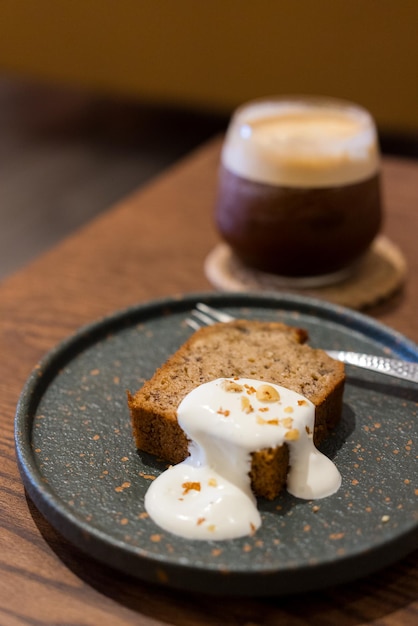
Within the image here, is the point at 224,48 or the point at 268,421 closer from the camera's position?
the point at 268,421

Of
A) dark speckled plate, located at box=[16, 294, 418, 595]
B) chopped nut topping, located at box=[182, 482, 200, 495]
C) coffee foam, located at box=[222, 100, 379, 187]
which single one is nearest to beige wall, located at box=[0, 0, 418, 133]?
coffee foam, located at box=[222, 100, 379, 187]

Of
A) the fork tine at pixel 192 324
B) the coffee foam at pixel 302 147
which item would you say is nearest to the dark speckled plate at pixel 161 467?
the fork tine at pixel 192 324

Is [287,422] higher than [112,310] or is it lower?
higher

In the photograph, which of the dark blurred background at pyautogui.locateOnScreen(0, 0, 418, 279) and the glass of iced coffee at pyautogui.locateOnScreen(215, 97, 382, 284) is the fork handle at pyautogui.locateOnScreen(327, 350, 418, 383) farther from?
the dark blurred background at pyautogui.locateOnScreen(0, 0, 418, 279)

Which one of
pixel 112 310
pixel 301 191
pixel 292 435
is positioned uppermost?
pixel 301 191

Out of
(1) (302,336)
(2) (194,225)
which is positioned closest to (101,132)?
(2) (194,225)

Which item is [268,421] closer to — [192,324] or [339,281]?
[192,324]

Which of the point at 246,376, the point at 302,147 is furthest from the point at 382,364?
the point at 302,147
